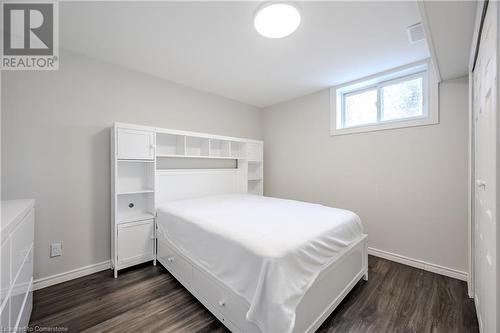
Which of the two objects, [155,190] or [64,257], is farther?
[155,190]

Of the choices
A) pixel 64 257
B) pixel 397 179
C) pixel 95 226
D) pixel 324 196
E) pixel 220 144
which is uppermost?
pixel 220 144

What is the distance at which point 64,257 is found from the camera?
2152 millimetres

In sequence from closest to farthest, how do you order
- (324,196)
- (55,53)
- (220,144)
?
(55,53)
(324,196)
(220,144)

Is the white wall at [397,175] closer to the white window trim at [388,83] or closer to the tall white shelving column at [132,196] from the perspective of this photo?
the white window trim at [388,83]

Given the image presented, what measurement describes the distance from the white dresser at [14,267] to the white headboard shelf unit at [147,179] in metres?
0.86

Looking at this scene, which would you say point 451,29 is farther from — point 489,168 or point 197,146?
point 197,146

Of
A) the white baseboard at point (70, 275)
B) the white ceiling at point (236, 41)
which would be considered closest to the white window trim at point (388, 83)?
the white ceiling at point (236, 41)

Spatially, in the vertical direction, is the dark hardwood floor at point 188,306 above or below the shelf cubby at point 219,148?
below

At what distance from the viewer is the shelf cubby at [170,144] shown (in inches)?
113

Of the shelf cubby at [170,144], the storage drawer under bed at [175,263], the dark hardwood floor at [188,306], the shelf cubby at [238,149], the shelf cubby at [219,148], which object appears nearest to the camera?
the dark hardwood floor at [188,306]

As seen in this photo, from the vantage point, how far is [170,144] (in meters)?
2.97

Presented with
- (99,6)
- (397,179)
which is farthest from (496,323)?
(99,6)

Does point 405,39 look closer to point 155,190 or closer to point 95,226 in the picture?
point 155,190

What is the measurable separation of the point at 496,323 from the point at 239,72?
293 centimetres
